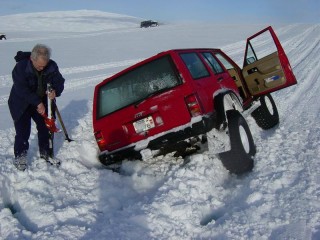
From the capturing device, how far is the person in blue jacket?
463 cm

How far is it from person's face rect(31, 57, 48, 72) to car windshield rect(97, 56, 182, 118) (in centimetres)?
89

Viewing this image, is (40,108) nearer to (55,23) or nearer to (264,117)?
(264,117)

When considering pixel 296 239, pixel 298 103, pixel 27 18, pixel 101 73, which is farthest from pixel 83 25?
pixel 296 239

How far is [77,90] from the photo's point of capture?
1123 cm

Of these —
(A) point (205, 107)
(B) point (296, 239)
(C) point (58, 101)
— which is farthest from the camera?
(C) point (58, 101)

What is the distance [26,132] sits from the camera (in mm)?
4941

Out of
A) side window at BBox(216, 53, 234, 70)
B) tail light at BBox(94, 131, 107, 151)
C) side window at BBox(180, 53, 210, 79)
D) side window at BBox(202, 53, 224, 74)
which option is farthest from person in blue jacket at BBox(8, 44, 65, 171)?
side window at BBox(216, 53, 234, 70)

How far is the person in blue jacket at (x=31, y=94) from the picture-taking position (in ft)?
15.2

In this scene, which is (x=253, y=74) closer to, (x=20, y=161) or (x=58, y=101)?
(x=20, y=161)

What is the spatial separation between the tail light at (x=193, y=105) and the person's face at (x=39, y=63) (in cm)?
177

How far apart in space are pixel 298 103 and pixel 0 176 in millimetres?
5784

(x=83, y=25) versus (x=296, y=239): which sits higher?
(x=83, y=25)

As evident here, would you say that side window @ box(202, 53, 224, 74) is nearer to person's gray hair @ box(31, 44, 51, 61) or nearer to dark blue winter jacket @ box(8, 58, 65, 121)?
dark blue winter jacket @ box(8, 58, 65, 121)

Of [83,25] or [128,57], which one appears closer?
[128,57]
